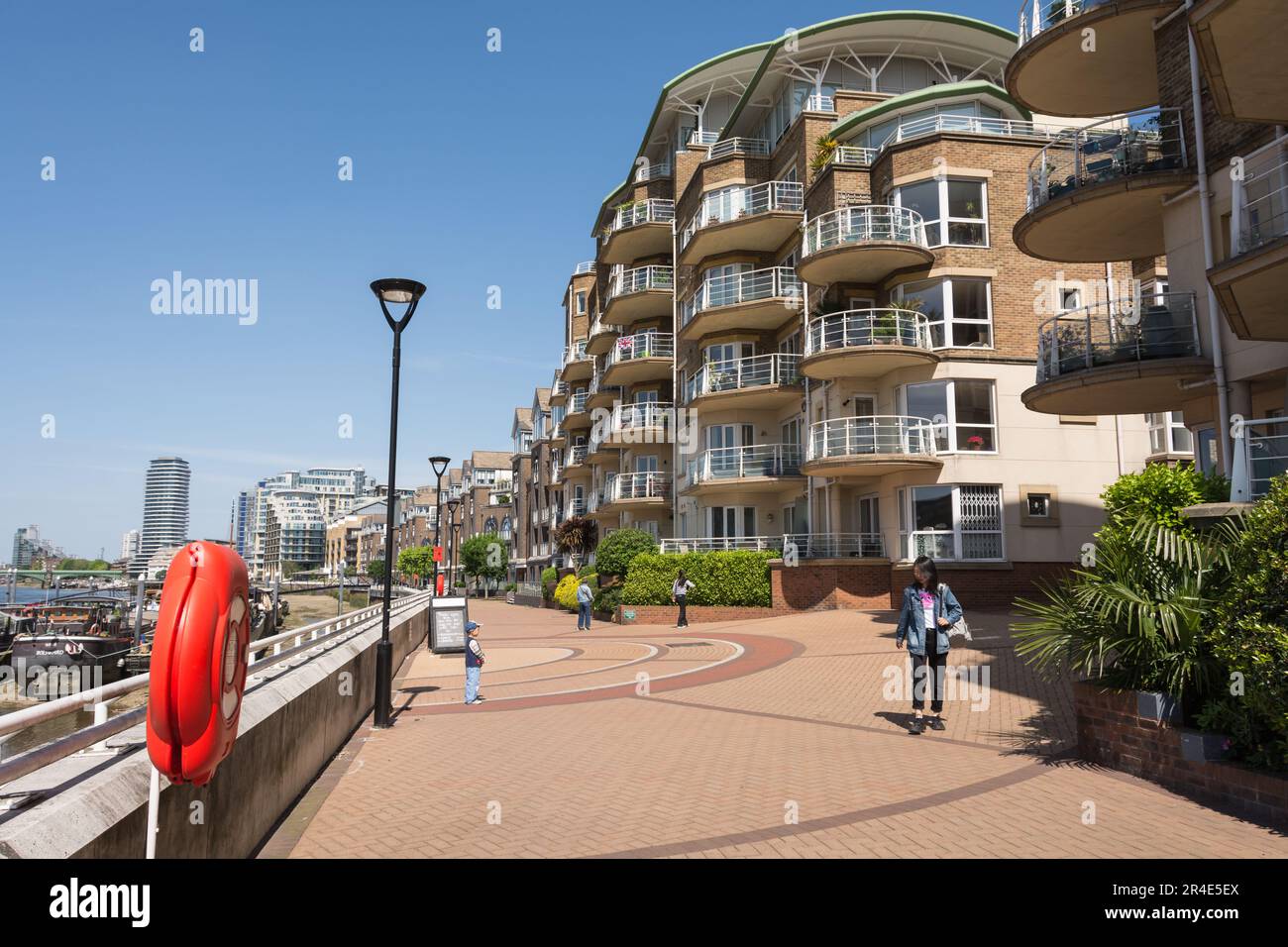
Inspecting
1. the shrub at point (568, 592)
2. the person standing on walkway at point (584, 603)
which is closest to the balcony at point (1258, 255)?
the person standing on walkway at point (584, 603)

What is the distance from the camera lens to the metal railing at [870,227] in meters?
25.9

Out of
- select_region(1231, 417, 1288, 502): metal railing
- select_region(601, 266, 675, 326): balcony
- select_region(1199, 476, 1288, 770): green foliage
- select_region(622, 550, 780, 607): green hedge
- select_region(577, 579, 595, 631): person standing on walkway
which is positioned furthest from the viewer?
select_region(601, 266, 675, 326): balcony

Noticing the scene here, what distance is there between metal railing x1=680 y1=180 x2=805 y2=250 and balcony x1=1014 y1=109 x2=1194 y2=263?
14595mm

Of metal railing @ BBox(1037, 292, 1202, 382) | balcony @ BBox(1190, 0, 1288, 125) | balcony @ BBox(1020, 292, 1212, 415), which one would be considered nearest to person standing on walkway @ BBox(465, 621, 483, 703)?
balcony @ BBox(1020, 292, 1212, 415)

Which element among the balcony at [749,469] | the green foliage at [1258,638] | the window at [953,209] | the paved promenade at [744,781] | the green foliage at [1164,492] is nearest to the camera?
the paved promenade at [744,781]

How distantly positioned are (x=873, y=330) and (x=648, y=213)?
1799 cm

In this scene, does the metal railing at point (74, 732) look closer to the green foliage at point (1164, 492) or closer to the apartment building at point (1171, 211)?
the green foliage at point (1164, 492)

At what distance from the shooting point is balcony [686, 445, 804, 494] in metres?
31.1

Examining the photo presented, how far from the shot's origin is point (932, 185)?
1047 inches

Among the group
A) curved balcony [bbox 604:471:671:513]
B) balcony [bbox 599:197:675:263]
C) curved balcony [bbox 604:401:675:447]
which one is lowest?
curved balcony [bbox 604:471:671:513]

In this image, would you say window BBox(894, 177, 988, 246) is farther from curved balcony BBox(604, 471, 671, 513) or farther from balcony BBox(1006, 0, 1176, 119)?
curved balcony BBox(604, 471, 671, 513)

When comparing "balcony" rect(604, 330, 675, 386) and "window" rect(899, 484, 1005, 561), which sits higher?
"balcony" rect(604, 330, 675, 386)

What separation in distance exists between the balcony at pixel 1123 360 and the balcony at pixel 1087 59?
3.74 meters

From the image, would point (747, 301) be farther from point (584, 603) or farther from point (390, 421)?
point (390, 421)
